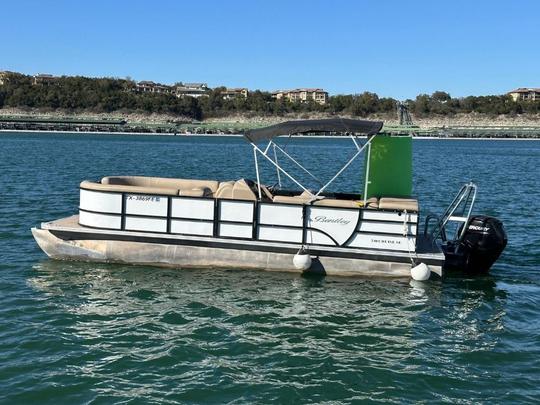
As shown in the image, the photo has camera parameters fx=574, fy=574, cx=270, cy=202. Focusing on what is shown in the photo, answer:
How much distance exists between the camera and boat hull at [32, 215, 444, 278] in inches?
520

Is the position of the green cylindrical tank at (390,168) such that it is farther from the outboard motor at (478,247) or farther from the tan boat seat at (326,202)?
the outboard motor at (478,247)

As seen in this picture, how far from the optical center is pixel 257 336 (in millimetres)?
9969

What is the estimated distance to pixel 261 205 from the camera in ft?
43.9

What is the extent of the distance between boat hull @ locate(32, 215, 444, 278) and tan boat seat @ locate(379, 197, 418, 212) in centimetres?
105

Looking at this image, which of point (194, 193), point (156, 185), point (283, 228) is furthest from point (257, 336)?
point (156, 185)

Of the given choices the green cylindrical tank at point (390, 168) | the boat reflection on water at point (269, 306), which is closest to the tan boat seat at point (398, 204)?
the green cylindrical tank at point (390, 168)

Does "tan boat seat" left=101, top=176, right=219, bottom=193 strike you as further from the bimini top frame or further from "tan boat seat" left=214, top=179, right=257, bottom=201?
the bimini top frame

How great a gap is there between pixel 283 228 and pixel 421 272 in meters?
3.25

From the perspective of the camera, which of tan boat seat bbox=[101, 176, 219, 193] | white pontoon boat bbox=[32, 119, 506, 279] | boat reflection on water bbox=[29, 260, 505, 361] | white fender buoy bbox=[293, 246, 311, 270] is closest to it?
boat reflection on water bbox=[29, 260, 505, 361]

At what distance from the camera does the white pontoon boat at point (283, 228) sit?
13.1 meters

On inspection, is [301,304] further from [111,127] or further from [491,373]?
[111,127]

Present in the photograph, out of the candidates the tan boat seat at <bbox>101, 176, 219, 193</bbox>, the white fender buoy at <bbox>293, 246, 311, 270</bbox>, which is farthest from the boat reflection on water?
the tan boat seat at <bbox>101, 176, 219, 193</bbox>

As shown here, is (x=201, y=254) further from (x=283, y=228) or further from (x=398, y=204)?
(x=398, y=204)

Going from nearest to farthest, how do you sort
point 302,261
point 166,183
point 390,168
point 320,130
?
point 302,261, point 320,130, point 390,168, point 166,183
